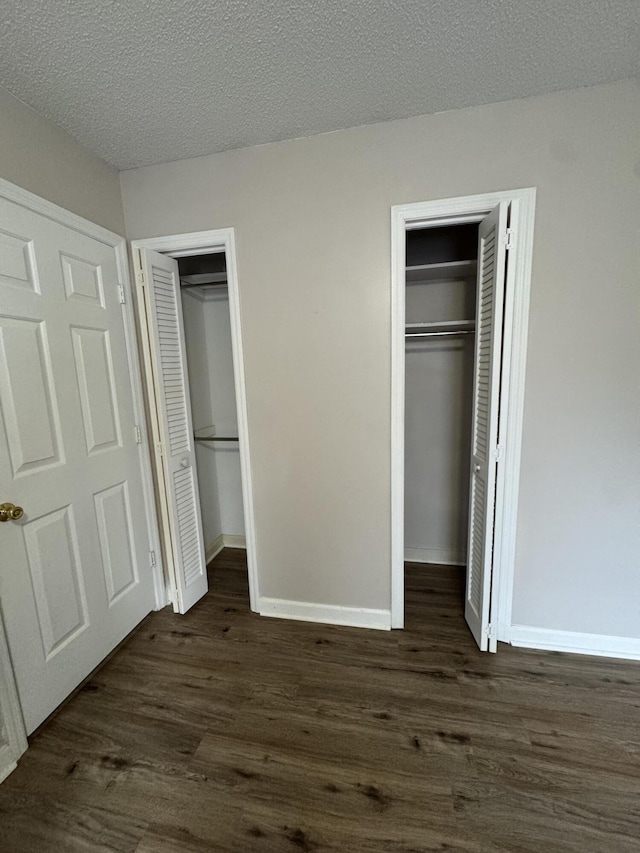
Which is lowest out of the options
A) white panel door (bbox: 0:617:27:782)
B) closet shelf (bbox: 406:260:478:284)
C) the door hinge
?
white panel door (bbox: 0:617:27:782)

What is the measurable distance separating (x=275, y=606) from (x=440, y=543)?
4.44 feet

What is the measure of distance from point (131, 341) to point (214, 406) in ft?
3.39

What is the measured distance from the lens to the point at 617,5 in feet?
3.85

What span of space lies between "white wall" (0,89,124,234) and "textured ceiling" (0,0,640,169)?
7 cm

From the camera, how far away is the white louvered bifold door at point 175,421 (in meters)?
2.10

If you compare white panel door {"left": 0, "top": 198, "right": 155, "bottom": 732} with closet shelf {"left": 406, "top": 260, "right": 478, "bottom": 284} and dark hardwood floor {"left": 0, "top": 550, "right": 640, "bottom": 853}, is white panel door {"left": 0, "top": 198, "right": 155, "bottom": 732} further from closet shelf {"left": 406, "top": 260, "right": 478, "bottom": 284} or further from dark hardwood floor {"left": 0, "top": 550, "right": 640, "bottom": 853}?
closet shelf {"left": 406, "top": 260, "right": 478, "bottom": 284}

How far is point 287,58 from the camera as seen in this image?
52.9 inches

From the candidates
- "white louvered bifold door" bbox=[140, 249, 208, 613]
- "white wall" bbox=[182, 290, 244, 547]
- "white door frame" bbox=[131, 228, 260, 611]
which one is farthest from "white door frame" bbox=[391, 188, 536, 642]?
"white wall" bbox=[182, 290, 244, 547]

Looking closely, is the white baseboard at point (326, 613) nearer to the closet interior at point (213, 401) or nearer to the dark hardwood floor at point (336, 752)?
the dark hardwood floor at point (336, 752)

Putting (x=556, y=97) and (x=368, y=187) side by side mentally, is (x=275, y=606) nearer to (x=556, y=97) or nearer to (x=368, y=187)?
(x=368, y=187)

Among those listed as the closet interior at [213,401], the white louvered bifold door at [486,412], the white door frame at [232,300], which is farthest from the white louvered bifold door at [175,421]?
the white louvered bifold door at [486,412]

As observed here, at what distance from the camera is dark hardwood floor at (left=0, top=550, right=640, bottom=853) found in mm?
1167

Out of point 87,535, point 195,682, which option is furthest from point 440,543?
point 87,535

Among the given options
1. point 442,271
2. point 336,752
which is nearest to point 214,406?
point 442,271
